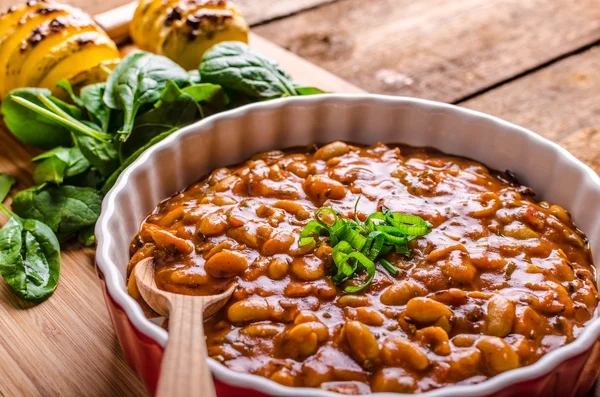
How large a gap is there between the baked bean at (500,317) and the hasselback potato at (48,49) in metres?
2.35

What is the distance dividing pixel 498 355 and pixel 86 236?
5.92 ft

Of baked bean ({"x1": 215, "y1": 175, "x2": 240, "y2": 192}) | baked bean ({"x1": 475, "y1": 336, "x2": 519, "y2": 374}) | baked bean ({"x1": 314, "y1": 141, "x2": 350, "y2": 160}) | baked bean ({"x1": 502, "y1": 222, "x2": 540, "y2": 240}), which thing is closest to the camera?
baked bean ({"x1": 475, "y1": 336, "x2": 519, "y2": 374})

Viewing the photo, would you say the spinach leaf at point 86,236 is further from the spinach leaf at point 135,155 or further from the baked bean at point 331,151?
the baked bean at point 331,151

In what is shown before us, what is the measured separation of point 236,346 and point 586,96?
275 cm

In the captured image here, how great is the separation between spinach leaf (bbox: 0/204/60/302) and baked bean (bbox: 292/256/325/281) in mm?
1092

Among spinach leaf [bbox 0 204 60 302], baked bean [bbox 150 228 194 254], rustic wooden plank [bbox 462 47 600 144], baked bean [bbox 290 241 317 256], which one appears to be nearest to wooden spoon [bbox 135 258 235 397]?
baked bean [bbox 150 228 194 254]

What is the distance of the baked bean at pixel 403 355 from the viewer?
194 centimetres

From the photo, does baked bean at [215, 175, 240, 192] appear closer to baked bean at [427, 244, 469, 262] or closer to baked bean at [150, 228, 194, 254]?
baked bean at [150, 228, 194, 254]

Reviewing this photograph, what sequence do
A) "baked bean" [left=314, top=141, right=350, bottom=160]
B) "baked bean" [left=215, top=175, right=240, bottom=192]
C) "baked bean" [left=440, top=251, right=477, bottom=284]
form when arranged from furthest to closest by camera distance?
"baked bean" [left=314, top=141, right=350, bottom=160], "baked bean" [left=215, top=175, right=240, bottom=192], "baked bean" [left=440, top=251, right=477, bottom=284]

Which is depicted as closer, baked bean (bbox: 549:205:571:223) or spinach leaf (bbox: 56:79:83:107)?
baked bean (bbox: 549:205:571:223)

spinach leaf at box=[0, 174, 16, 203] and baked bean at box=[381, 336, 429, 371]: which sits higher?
baked bean at box=[381, 336, 429, 371]

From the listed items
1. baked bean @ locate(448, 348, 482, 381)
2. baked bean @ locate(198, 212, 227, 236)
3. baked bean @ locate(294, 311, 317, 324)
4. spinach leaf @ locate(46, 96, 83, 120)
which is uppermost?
baked bean @ locate(198, 212, 227, 236)

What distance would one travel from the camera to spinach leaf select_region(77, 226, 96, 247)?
2.96 m

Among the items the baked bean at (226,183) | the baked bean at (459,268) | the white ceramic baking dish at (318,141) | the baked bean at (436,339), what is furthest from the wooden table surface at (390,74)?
the baked bean at (459,268)
